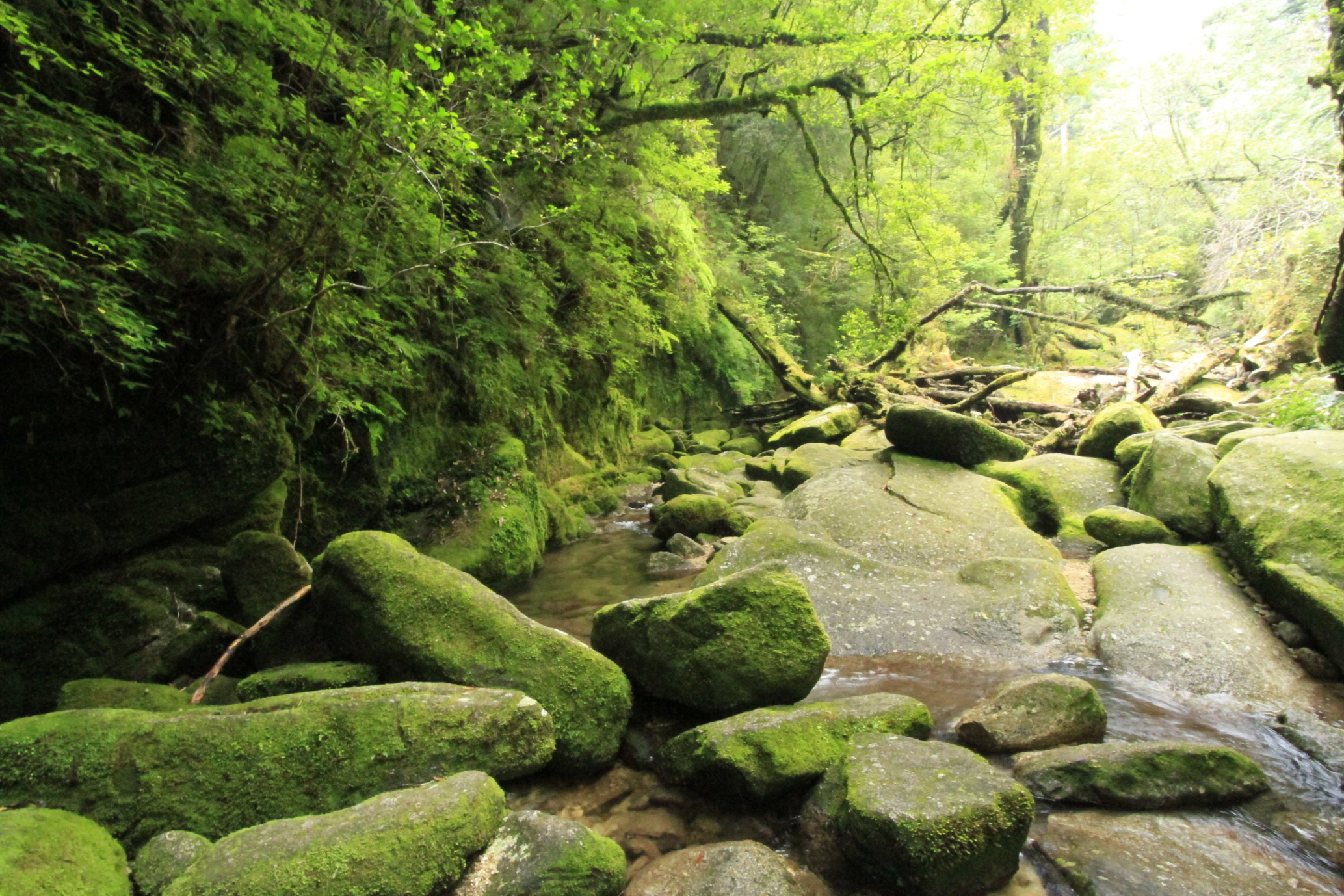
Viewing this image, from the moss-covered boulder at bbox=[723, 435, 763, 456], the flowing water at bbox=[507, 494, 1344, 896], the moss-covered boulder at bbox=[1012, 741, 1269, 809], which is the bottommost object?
the moss-covered boulder at bbox=[723, 435, 763, 456]

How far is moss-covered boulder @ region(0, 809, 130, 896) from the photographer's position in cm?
195

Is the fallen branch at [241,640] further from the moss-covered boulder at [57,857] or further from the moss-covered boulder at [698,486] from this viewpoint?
the moss-covered boulder at [698,486]

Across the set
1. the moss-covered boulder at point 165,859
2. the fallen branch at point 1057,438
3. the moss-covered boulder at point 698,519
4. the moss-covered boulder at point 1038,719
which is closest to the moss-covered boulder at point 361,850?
the moss-covered boulder at point 165,859

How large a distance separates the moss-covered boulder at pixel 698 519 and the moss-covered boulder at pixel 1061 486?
11.2 feet

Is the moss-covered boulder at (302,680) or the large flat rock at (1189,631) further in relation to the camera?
the large flat rock at (1189,631)

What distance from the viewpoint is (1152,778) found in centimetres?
300

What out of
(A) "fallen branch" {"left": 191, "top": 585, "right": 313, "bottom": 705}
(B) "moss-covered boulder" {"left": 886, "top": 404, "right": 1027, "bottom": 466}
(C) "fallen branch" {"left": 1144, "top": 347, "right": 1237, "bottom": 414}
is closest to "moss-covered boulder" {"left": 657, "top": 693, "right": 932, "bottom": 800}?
(A) "fallen branch" {"left": 191, "top": 585, "right": 313, "bottom": 705}

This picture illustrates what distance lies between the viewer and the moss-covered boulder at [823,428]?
40.4ft

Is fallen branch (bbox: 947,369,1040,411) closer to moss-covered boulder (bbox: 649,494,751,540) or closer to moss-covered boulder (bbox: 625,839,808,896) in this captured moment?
moss-covered boulder (bbox: 649,494,751,540)

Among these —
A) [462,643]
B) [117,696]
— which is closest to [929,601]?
[462,643]

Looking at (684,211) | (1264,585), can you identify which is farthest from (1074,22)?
(1264,585)

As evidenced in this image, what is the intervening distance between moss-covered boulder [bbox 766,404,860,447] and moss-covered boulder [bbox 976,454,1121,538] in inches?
169

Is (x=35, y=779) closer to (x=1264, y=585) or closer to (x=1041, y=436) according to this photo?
(x=1264, y=585)

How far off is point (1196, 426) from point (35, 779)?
1120cm
